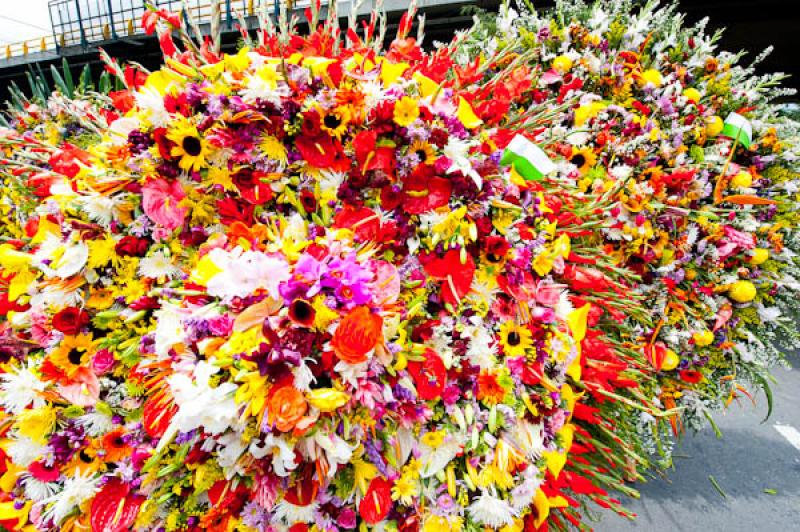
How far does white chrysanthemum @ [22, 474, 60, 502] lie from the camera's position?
1026 millimetres

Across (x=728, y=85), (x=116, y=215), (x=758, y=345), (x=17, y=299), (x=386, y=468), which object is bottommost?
(x=758, y=345)

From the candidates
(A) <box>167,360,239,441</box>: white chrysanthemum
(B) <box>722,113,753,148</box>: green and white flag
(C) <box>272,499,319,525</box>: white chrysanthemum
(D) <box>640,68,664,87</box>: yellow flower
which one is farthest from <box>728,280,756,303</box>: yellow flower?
(A) <box>167,360,239,441</box>: white chrysanthemum

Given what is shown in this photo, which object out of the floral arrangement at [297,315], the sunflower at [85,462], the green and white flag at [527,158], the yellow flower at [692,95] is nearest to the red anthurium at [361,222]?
the floral arrangement at [297,315]

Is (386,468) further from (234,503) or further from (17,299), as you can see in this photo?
(17,299)

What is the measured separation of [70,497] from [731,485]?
3.60m

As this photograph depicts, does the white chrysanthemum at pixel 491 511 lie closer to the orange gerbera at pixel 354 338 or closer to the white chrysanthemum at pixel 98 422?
the orange gerbera at pixel 354 338

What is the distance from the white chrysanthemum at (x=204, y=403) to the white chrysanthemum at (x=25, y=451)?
48 cm

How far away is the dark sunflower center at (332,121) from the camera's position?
41.9 inches

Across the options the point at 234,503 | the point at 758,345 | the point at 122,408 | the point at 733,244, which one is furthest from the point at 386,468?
the point at 758,345

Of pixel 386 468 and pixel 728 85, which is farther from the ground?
pixel 728 85

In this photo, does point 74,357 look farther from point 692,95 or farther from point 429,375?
point 692,95

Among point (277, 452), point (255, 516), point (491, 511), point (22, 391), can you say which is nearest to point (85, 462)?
point (22, 391)

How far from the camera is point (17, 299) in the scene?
111cm

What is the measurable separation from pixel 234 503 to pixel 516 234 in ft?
2.90
